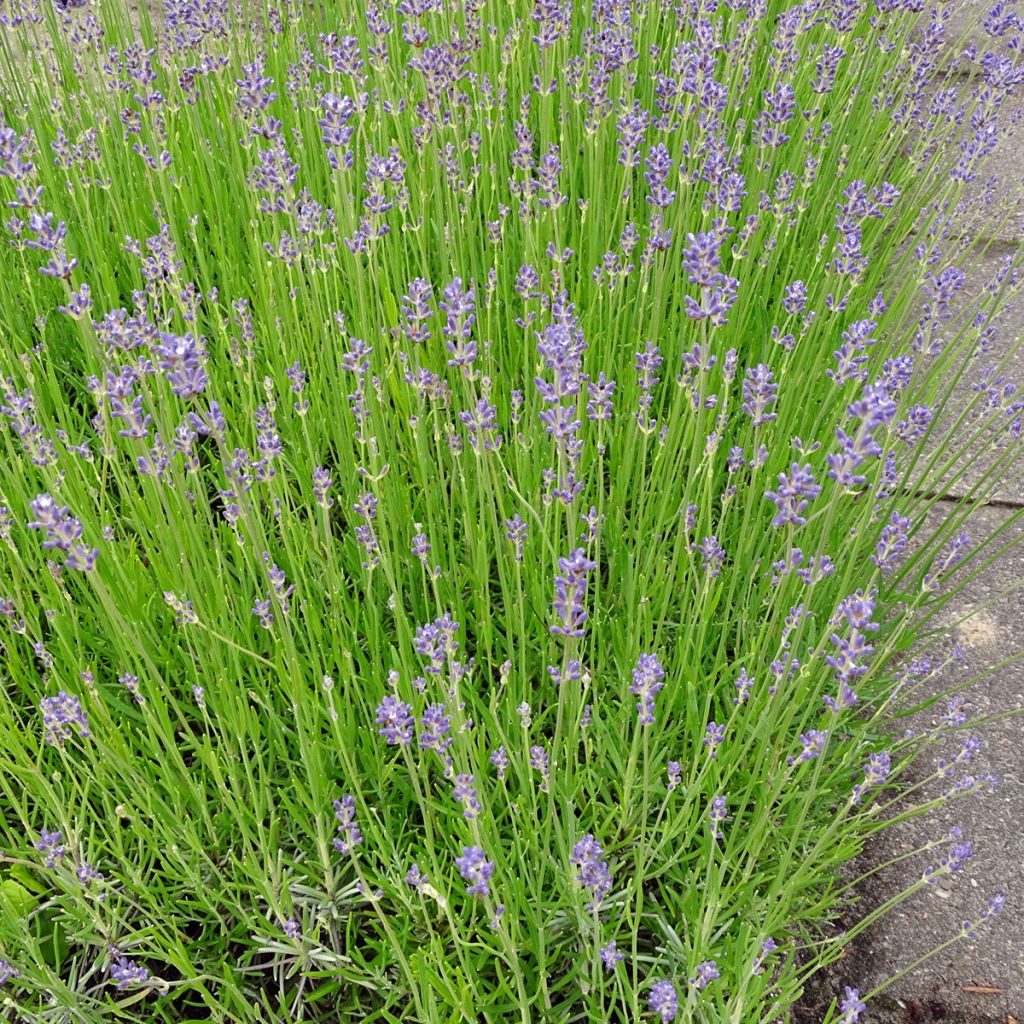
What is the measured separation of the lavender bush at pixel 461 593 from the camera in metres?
1.61

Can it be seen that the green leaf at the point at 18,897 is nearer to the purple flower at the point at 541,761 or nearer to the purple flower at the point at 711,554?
the purple flower at the point at 541,761

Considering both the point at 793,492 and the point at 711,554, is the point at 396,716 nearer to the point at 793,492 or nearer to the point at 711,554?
the point at 793,492

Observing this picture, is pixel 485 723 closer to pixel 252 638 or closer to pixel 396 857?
pixel 396 857

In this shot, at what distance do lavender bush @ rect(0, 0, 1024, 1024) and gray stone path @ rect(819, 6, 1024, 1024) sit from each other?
0.07 meters

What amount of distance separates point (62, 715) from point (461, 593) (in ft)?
3.30

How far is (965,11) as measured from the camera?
251 inches

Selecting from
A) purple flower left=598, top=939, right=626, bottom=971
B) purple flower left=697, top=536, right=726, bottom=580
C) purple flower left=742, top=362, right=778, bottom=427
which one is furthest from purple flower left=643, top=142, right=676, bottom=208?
purple flower left=598, top=939, right=626, bottom=971

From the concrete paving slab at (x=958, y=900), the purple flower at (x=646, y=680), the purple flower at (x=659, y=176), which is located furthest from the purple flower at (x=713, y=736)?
the purple flower at (x=659, y=176)

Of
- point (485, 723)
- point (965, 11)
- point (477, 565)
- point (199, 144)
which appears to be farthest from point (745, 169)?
point (965, 11)

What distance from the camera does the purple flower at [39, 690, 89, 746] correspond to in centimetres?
152

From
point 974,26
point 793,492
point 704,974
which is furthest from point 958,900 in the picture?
point 974,26

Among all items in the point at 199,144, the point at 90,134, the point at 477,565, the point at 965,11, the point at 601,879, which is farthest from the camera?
the point at 965,11

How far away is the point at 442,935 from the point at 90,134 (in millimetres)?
2675

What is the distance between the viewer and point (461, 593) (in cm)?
233
